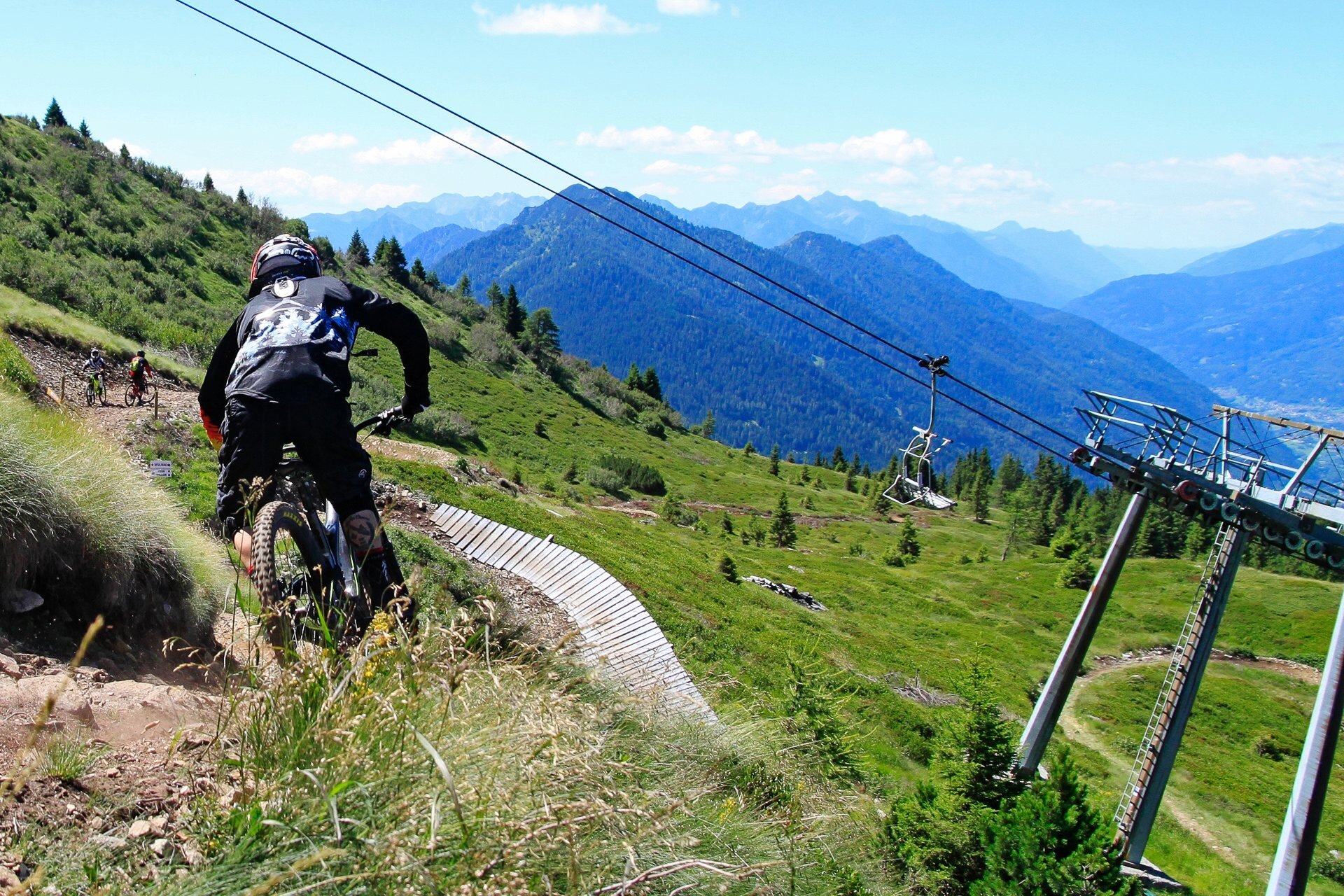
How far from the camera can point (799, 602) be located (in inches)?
1394

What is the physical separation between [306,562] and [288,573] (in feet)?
0.59

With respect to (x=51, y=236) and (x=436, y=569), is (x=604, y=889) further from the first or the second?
(x=51, y=236)

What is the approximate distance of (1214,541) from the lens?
13.4 metres

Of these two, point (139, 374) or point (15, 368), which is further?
point (139, 374)

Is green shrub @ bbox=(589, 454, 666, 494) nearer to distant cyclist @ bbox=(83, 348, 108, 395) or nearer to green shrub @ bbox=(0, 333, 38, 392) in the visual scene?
distant cyclist @ bbox=(83, 348, 108, 395)

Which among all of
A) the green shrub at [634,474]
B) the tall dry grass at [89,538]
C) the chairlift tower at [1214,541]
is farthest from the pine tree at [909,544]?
the tall dry grass at [89,538]

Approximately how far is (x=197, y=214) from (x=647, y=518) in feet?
152

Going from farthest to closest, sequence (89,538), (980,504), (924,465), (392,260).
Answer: (980,504) < (392,260) < (924,465) < (89,538)

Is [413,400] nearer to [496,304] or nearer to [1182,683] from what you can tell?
[1182,683]

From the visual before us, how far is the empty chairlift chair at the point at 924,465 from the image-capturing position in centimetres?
1145

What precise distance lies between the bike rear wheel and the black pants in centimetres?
13

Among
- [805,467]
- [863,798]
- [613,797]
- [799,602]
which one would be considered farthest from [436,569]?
[805,467]

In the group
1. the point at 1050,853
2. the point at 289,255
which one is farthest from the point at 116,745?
the point at 1050,853

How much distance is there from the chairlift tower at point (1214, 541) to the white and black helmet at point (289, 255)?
1159cm
